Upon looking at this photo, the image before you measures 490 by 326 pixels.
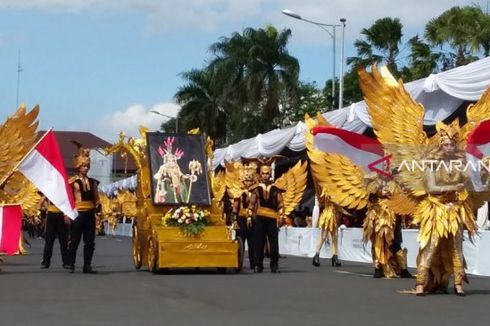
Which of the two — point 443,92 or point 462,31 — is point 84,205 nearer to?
point 443,92

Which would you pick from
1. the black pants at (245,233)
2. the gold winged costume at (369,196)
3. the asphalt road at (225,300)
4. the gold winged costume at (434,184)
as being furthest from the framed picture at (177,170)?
the gold winged costume at (434,184)

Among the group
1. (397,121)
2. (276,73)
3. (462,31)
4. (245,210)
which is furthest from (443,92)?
(276,73)

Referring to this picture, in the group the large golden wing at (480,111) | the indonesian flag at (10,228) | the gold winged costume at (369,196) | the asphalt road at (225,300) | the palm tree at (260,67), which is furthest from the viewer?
the palm tree at (260,67)

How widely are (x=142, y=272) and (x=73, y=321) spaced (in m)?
7.69

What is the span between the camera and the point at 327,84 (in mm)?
65562

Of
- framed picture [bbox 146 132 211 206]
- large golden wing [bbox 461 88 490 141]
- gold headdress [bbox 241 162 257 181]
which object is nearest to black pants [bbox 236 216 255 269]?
gold headdress [bbox 241 162 257 181]

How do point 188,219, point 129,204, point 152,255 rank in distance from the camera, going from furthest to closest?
point 129,204
point 188,219
point 152,255

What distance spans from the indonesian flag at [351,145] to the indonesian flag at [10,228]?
5593mm

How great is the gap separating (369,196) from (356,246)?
Result: 25.9 feet

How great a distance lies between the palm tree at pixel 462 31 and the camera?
1507 inches

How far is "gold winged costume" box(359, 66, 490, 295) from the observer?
1267 cm

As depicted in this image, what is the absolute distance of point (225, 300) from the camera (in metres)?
12.1

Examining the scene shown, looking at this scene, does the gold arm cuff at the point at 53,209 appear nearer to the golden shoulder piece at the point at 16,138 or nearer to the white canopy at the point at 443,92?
the golden shoulder piece at the point at 16,138

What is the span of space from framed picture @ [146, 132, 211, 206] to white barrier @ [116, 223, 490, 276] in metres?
4.90
